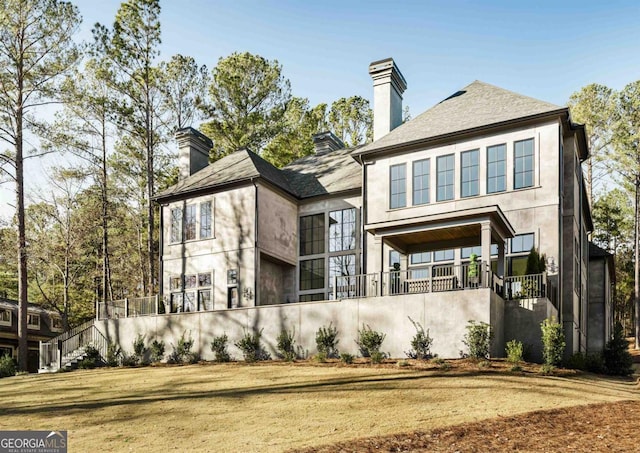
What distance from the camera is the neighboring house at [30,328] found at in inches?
1671

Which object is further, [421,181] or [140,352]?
[140,352]

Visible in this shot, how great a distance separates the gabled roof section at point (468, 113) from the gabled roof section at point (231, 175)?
4.92 metres

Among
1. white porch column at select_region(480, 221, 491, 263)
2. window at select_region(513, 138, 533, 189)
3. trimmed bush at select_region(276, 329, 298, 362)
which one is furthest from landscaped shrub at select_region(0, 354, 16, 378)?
window at select_region(513, 138, 533, 189)

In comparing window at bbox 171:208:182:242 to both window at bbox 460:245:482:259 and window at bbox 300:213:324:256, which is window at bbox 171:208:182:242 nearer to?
window at bbox 300:213:324:256

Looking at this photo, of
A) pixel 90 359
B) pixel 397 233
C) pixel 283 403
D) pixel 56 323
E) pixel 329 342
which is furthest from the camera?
pixel 56 323

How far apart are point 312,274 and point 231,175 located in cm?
567

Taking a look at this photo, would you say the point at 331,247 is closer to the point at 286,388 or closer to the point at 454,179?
the point at 454,179

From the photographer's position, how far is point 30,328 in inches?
1743

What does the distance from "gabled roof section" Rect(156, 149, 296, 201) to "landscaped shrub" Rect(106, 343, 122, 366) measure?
7210mm

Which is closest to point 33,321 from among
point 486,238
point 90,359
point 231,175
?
point 90,359

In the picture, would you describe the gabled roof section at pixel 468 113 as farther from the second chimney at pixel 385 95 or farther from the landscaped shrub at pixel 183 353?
the landscaped shrub at pixel 183 353

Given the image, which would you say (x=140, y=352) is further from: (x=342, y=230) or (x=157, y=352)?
(x=342, y=230)

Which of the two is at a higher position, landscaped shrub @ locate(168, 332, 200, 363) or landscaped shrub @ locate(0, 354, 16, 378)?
landscaped shrub @ locate(168, 332, 200, 363)

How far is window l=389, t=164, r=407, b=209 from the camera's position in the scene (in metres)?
23.6
